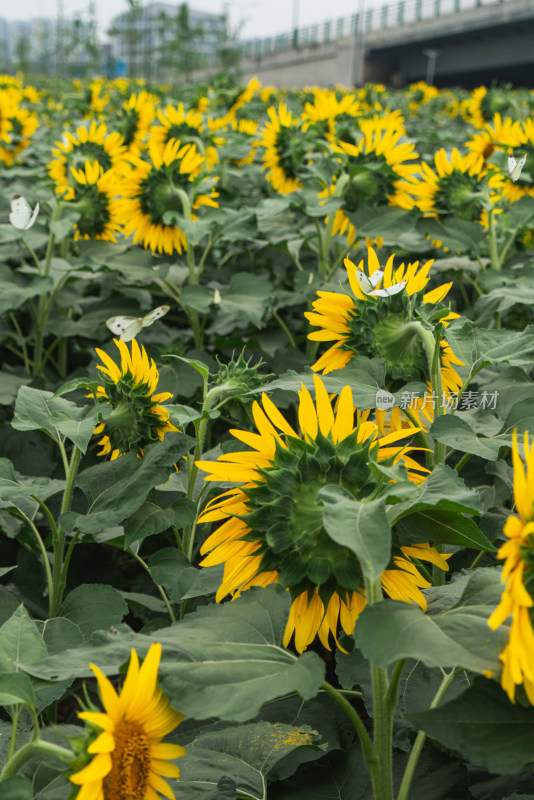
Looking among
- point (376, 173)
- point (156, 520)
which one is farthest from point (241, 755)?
Result: point (376, 173)

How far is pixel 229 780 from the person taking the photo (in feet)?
2.87

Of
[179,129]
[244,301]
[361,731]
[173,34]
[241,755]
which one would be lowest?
[241,755]

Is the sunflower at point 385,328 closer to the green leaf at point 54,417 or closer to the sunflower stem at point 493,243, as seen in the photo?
the green leaf at point 54,417

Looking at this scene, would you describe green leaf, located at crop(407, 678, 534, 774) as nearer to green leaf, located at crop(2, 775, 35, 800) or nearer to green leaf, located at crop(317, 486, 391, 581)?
green leaf, located at crop(317, 486, 391, 581)

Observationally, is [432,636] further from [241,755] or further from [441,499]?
[241,755]

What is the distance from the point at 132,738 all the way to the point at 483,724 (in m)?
0.29

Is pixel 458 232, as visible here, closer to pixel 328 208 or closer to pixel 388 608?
pixel 328 208

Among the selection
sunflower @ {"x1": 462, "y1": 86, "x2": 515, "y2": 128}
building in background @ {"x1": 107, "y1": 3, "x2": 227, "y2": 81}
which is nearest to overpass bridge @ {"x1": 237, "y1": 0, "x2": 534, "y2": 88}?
building in background @ {"x1": 107, "y1": 3, "x2": 227, "y2": 81}

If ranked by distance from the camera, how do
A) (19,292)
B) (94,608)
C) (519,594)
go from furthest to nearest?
(19,292) → (94,608) → (519,594)

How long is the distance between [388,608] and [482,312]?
3.95 feet

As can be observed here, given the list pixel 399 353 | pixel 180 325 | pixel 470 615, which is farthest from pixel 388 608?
pixel 180 325

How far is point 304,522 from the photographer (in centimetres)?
81

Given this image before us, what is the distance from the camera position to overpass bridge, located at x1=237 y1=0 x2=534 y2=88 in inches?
1004

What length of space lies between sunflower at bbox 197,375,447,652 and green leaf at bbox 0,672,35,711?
24 centimetres
